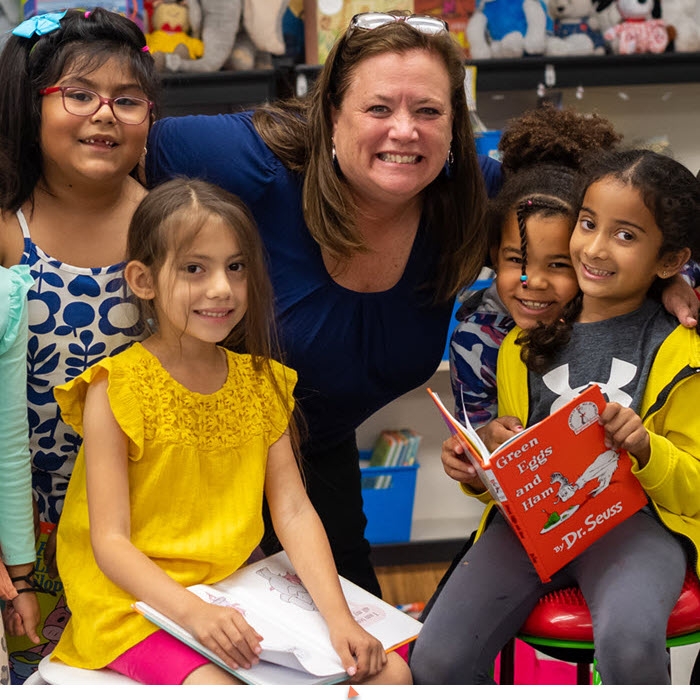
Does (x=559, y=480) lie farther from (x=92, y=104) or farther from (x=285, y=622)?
(x=92, y=104)

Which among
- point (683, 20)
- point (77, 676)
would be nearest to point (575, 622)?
point (77, 676)

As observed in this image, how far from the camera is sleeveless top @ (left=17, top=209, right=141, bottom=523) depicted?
5.08ft

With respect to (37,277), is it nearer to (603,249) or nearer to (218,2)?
(603,249)

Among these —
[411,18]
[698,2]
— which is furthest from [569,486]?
[698,2]

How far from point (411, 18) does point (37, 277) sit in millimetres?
745

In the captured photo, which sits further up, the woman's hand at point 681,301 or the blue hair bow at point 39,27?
the blue hair bow at point 39,27

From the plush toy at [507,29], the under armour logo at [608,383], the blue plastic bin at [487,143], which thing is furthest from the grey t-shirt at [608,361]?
the plush toy at [507,29]

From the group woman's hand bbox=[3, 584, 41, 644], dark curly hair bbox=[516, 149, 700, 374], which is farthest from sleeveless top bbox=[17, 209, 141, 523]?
dark curly hair bbox=[516, 149, 700, 374]

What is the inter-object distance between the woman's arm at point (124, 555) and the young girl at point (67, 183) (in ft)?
0.63

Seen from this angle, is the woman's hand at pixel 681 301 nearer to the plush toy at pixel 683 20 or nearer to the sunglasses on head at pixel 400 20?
the sunglasses on head at pixel 400 20

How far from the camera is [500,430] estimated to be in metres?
1.56

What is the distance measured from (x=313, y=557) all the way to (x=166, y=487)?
244 mm

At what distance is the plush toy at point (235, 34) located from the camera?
2.66 metres

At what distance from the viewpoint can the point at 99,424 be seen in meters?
1.38
